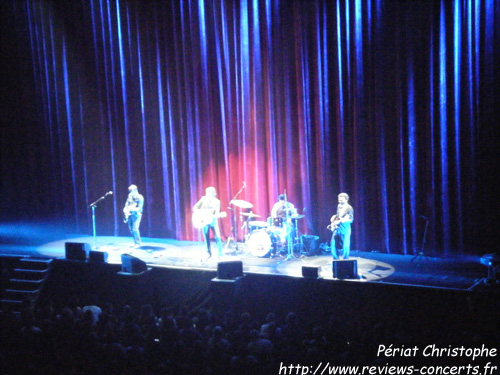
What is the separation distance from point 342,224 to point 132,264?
406cm

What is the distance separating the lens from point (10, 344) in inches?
253

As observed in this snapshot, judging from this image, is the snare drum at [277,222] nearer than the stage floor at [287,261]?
No

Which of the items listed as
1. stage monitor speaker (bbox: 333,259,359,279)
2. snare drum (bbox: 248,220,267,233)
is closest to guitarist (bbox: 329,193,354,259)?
stage monitor speaker (bbox: 333,259,359,279)

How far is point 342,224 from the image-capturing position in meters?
9.76

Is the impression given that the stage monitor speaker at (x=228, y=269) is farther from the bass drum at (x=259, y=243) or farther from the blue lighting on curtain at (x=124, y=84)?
the blue lighting on curtain at (x=124, y=84)

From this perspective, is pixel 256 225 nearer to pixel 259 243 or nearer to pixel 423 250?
pixel 259 243

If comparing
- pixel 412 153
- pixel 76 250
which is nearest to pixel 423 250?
pixel 412 153

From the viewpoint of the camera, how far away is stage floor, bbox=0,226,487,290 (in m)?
8.94

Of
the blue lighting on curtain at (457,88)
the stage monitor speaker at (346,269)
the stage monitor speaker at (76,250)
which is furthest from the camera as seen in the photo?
the stage monitor speaker at (76,250)

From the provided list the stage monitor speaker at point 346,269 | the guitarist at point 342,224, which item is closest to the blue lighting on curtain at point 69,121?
the guitarist at point 342,224

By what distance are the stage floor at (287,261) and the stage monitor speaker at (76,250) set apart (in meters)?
0.56

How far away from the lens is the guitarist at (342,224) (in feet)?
32.0

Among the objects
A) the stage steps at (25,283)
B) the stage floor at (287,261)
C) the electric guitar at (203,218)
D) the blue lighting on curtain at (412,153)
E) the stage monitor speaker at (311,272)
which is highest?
the blue lighting on curtain at (412,153)

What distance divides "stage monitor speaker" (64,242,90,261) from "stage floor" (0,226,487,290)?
556 millimetres
